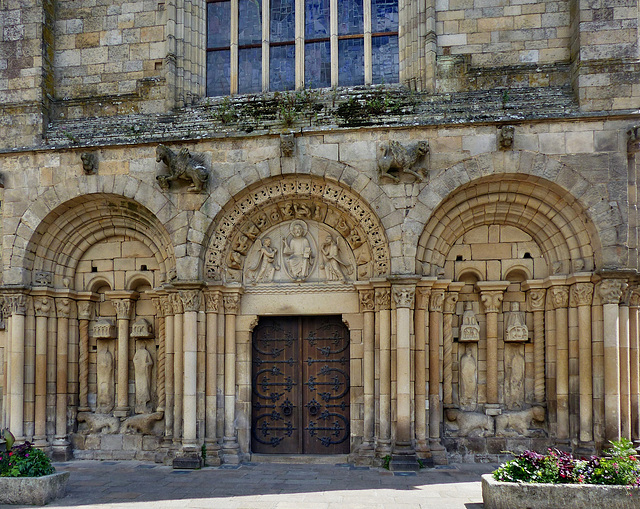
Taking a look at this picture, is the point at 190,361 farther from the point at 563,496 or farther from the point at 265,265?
the point at 563,496

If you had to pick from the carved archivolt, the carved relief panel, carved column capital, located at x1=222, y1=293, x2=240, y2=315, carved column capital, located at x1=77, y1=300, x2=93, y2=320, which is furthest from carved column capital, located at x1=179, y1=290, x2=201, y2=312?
carved column capital, located at x1=77, y1=300, x2=93, y2=320

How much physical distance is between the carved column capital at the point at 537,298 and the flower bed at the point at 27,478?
24.9ft

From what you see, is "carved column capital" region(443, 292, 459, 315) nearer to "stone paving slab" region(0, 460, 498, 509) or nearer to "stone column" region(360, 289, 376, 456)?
"stone column" region(360, 289, 376, 456)

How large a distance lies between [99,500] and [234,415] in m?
3.02

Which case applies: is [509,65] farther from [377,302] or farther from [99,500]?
[99,500]

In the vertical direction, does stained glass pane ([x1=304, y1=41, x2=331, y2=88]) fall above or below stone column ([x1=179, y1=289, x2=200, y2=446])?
above

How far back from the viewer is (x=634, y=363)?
1045cm

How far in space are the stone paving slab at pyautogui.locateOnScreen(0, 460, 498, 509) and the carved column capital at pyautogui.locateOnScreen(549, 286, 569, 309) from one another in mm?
2798

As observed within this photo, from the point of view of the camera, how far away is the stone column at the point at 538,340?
11154mm

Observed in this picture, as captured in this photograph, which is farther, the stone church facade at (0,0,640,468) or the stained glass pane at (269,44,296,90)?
the stained glass pane at (269,44,296,90)

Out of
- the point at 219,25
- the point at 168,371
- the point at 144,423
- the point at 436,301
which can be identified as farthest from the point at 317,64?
the point at 144,423

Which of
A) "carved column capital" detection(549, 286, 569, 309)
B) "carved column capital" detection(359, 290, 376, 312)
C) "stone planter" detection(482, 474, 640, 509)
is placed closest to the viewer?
"stone planter" detection(482, 474, 640, 509)

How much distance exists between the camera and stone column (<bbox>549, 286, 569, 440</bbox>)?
10734 millimetres

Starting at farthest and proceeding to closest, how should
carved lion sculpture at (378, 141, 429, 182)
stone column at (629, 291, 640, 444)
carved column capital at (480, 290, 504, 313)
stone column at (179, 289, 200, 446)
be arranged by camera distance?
carved column capital at (480, 290, 504, 313) → stone column at (179, 289, 200, 446) → carved lion sculpture at (378, 141, 429, 182) → stone column at (629, 291, 640, 444)
